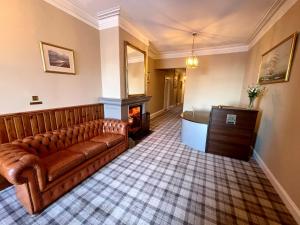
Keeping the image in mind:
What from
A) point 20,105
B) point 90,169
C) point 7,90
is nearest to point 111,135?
point 90,169

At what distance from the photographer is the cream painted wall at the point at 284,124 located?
1.75m

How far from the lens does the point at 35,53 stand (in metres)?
2.13

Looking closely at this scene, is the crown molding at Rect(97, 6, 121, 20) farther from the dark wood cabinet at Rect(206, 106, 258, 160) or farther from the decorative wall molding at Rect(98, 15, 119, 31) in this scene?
the dark wood cabinet at Rect(206, 106, 258, 160)

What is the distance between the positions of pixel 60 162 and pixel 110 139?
3.14ft

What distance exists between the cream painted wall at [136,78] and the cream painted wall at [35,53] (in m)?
1.14

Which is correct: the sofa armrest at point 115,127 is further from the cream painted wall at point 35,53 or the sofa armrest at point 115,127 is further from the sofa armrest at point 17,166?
the sofa armrest at point 17,166

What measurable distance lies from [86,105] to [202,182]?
2838mm

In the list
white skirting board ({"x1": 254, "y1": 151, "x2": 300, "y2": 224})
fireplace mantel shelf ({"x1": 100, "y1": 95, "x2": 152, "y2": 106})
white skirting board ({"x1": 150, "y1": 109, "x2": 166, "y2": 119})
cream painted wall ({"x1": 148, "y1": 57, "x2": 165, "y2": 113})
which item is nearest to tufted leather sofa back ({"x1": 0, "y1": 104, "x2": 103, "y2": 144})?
fireplace mantel shelf ({"x1": 100, "y1": 95, "x2": 152, "y2": 106})

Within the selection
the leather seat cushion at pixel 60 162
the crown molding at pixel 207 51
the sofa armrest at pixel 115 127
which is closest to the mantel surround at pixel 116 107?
the sofa armrest at pixel 115 127

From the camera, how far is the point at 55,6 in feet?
7.56

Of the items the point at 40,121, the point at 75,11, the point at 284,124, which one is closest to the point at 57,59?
the point at 75,11

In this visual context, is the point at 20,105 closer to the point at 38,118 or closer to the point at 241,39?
the point at 38,118

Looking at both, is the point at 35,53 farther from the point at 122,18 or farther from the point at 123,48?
the point at 122,18

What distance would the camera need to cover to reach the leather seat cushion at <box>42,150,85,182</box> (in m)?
1.66
